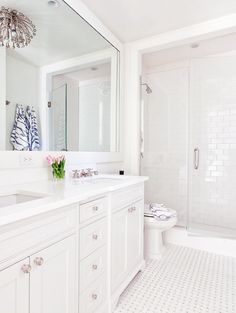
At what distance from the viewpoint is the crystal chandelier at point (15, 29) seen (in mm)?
1435

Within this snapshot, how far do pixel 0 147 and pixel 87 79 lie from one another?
1.20 m

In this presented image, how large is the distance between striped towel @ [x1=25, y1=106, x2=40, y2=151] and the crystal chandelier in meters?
0.44

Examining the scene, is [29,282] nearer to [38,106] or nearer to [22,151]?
[22,151]

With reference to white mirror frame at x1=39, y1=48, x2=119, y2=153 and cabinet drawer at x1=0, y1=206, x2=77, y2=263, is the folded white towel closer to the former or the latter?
white mirror frame at x1=39, y1=48, x2=119, y2=153

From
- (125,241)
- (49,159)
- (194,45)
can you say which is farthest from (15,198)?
(194,45)

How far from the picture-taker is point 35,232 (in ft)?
2.93

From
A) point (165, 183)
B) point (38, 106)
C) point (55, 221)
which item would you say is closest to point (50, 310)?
point (55, 221)

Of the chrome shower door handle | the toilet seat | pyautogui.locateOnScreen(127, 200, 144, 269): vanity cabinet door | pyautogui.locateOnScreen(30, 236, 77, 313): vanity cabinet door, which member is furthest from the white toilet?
pyautogui.locateOnScreen(30, 236, 77, 313): vanity cabinet door

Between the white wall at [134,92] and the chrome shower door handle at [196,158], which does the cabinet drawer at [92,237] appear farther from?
the chrome shower door handle at [196,158]

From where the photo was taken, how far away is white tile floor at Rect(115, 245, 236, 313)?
1.55m

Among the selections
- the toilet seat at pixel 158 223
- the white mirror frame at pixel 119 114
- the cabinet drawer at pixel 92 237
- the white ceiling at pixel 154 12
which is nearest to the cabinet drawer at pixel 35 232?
the cabinet drawer at pixel 92 237

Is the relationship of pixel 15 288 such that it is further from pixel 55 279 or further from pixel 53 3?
pixel 53 3

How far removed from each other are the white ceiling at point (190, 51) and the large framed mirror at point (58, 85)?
0.75 m

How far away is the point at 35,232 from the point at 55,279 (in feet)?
0.90
